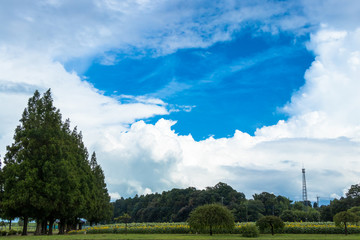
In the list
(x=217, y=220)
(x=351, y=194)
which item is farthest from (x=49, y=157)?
(x=351, y=194)

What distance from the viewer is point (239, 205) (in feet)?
240

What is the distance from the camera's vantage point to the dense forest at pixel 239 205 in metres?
68.1

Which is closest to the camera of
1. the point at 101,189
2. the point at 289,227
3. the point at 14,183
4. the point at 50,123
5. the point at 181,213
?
the point at 14,183

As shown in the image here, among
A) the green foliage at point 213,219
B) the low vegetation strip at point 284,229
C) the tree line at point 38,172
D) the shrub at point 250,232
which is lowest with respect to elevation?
the low vegetation strip at point 284,229

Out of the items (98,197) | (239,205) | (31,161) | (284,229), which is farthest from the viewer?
(239,205)

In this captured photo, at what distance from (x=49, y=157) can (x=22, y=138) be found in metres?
2.97

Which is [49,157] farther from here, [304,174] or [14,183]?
[304,174]

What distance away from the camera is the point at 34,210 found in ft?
95.8

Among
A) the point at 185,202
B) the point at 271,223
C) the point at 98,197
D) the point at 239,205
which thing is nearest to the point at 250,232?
the point at 271,223

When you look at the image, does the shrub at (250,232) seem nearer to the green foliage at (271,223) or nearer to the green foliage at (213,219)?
the green foliage at (213,219)

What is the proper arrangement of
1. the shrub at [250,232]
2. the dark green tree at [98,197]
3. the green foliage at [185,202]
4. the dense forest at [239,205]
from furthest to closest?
the green foliage at [185,202], the dense forest at [239,205], the dark green tree at [98,197], the shrub at [250,232]

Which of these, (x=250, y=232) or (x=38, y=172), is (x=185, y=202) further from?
(x=38, y=172)

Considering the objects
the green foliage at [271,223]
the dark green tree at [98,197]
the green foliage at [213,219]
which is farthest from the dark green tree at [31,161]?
the green foliage at [271,223]

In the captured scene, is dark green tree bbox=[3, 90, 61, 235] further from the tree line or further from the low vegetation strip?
the low vegetation strip
